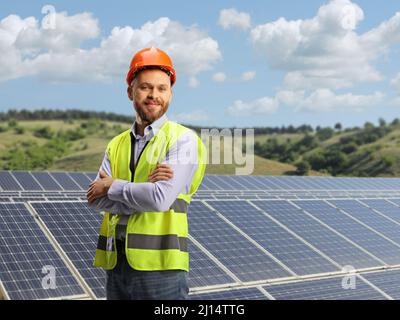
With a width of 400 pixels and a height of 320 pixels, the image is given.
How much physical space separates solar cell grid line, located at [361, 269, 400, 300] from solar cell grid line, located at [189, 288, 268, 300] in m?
2.99

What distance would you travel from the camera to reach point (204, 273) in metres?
10.7

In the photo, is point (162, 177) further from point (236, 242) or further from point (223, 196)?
A: point (223, 196)

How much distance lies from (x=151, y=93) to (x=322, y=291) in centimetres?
765

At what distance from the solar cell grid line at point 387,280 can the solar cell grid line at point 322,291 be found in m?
0.25

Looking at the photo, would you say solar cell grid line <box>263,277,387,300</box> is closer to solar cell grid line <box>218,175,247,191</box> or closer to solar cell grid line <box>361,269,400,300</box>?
solar cell grid line <box>361,269,400,300</box>

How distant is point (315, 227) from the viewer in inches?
561

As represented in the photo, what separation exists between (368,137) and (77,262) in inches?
3191

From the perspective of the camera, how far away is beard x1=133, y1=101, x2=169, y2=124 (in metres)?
4.77

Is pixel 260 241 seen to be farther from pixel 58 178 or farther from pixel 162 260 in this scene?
pixel 162 260

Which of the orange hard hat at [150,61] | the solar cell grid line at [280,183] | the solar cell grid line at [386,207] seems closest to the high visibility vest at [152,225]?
the orange hard hat at [150,61]

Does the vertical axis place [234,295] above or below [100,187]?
A: below

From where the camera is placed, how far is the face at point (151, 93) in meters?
4.73

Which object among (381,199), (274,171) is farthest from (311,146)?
(381,199)

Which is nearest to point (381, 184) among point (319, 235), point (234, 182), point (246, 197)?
point (234, 182)
